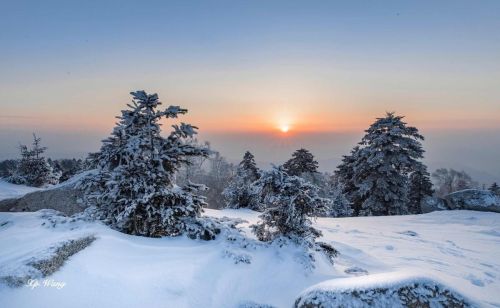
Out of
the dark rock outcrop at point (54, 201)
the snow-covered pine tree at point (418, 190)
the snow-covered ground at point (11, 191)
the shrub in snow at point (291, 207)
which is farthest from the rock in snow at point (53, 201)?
the snow-covered pine tree at point (418, 190)

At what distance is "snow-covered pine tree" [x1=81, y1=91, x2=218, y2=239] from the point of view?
7793 millimetres

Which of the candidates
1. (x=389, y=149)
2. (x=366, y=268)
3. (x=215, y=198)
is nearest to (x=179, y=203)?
(x=366, y=268)

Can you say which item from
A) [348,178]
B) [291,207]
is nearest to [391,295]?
[291,207]

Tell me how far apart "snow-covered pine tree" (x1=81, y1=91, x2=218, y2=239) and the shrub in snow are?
1572 mm

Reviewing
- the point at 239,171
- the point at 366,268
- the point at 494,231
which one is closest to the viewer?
the point at 366,268

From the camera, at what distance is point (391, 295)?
450cm

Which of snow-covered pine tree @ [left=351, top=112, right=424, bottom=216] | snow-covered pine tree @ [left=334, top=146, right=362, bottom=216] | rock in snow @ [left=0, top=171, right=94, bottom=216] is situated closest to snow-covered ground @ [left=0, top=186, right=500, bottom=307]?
rock in snow @ [left=0, top=171, right=94, bottom=216]

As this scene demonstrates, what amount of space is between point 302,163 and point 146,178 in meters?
25.1

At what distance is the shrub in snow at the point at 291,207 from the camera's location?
23.2ft

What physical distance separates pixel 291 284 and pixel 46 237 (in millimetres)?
4790

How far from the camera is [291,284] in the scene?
6.00 m

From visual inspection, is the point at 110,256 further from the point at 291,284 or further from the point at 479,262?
the point at 479,262

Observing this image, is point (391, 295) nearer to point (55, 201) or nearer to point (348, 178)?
point (55, 201)

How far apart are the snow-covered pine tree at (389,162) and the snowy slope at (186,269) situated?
1397 centimetres
